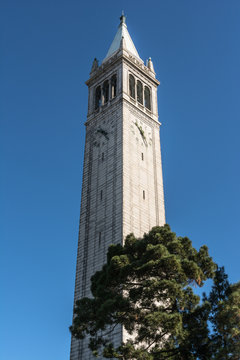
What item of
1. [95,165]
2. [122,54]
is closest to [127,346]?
[95,165]

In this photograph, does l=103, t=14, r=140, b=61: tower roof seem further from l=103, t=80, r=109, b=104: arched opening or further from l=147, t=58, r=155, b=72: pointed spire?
l=103, t=80, r=109, b=104: arched opening

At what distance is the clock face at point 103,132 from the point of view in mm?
46000

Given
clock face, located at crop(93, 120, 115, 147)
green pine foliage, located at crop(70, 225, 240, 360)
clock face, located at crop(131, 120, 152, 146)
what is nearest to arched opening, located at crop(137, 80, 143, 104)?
clock face, located at crop(131, 120, 152, 146)

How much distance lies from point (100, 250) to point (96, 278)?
12306 mm

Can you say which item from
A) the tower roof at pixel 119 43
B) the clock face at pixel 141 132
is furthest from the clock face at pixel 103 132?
the tower roof at pixel 119 43

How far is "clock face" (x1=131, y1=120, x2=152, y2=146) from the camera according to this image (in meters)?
46.0

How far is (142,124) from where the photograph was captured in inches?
1884

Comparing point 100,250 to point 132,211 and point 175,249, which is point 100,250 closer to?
point 132,211

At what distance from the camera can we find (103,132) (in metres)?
46.6

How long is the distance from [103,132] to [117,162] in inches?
226

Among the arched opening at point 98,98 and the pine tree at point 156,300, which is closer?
the pine tree at point 156,300

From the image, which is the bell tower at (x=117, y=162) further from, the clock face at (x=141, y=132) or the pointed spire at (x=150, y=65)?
the pointed spire at (x=150, y=65)

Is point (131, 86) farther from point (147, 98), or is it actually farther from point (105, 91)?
point (105, 91)

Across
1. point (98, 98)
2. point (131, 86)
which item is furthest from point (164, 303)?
point (98, 98)
